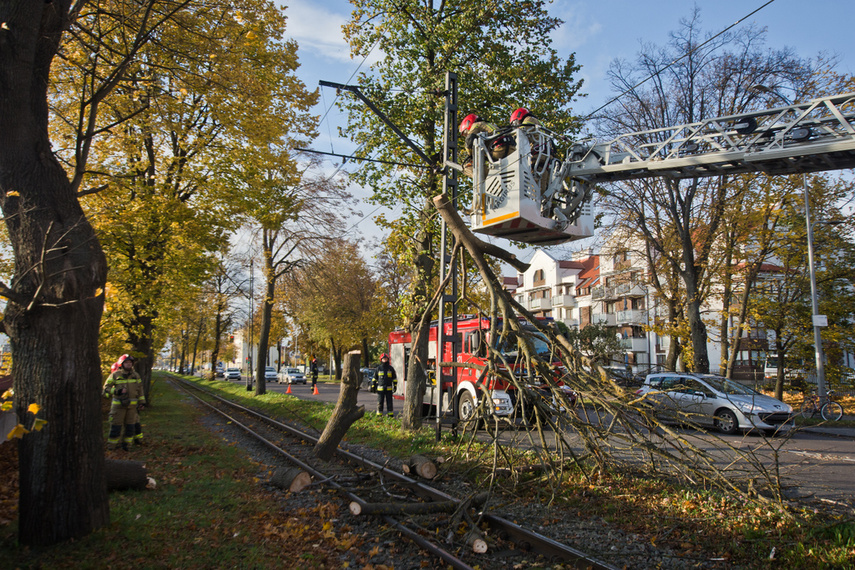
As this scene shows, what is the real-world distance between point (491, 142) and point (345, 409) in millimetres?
4963

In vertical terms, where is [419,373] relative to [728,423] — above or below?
above

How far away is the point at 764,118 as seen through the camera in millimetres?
7488

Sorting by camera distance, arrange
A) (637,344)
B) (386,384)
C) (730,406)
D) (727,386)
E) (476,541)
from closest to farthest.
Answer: (476,541), (730,406), (727,386), (386,384), (637,344)

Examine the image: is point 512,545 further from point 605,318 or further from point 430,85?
point 605,318

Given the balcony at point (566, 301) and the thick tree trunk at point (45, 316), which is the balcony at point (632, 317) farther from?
Result: the thick tree trunk at point (45, 316)

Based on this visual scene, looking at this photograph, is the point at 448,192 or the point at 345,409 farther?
the point at 448,192

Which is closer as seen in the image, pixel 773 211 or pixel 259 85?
pixel 259 85

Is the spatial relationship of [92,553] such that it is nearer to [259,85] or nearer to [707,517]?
[707,517]

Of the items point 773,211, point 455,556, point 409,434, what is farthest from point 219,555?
point 773,211

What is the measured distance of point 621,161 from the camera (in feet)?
25.8

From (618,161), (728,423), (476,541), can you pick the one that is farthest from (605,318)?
(476,541)

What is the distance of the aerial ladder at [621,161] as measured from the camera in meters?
6.48

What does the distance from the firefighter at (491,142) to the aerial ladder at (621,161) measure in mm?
85

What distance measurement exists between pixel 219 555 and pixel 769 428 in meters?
13.2
